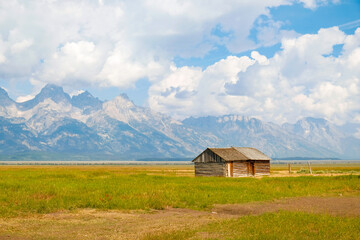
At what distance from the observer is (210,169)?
69.6 meters

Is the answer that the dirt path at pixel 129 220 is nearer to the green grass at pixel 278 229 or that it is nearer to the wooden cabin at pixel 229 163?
the green grass at pixel 278 229

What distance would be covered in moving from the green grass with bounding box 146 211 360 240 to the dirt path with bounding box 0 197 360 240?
1274 mm

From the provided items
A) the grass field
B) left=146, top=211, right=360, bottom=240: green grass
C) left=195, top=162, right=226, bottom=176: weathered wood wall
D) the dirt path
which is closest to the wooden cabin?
left=195, top=162, right=226, bottom=176: weathered wood wall

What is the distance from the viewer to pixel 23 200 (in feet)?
82.7

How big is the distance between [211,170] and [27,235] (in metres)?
54.3

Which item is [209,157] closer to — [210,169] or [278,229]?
[210,169]

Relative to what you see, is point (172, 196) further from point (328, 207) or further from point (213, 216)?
point (328, 207)

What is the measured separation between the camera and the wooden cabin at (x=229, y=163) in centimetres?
6781

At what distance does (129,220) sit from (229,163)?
48.8 metres

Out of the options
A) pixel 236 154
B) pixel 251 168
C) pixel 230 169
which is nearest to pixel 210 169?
pixel 230 169

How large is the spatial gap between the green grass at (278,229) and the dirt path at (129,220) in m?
1.27

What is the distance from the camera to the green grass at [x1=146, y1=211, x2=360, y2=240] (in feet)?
53.0

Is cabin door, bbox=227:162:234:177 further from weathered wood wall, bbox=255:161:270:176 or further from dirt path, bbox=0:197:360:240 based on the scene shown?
dirt path, bbox=0:197:360:240

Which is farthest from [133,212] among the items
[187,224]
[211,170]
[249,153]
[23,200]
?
[249,153]
